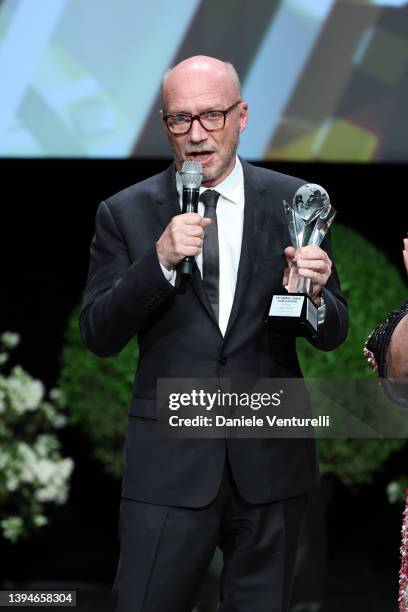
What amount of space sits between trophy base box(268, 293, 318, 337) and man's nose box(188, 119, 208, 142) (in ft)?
1.34

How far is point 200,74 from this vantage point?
2.49 m

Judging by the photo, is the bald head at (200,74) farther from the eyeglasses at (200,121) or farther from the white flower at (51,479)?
the white flower at (51,479)

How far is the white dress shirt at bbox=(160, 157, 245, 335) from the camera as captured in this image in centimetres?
246

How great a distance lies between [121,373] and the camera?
4500mm

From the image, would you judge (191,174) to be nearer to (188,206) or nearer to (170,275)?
(188,206)

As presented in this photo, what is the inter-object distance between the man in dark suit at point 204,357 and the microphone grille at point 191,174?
88 mm

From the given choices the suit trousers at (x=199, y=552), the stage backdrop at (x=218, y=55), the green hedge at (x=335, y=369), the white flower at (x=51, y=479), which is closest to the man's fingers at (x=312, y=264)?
the suit trousers at (x=199, y=552)

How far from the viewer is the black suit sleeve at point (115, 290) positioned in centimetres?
235

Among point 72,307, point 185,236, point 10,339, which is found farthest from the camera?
point 72,307

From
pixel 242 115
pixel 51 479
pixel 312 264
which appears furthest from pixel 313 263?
pixel 51 479

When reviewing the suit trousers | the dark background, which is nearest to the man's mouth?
the suit trousers

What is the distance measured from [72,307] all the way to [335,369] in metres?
1.50

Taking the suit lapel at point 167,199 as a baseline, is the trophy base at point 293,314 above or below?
below

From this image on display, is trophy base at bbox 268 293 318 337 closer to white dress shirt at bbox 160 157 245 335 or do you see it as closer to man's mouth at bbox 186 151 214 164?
white dress shirt at bbox 160 157 245 335
